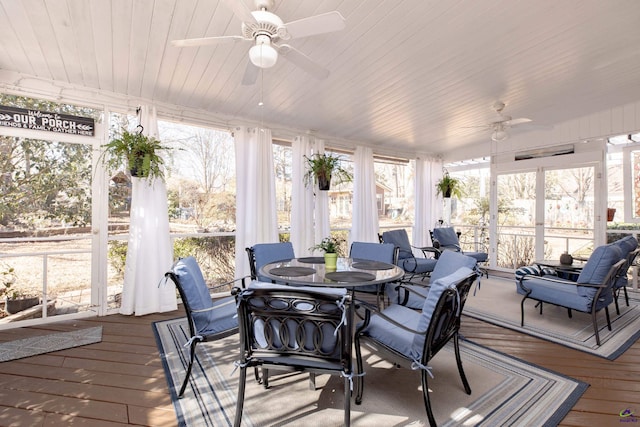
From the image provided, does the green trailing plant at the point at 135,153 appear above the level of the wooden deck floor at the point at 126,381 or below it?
above

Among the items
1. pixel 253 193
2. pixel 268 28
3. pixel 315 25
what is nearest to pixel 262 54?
pixel 268 28

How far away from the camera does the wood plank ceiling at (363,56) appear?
96.9 inches

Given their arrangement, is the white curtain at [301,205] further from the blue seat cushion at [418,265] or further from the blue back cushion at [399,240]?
the blue seat cushion at [418,265]

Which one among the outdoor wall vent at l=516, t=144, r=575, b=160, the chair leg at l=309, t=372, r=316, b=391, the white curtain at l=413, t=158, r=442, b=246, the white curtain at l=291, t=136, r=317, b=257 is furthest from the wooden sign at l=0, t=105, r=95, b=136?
the outdoor wall vent at l=516, t=144, r=575, b=160

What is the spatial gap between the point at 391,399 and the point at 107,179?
12.7ft

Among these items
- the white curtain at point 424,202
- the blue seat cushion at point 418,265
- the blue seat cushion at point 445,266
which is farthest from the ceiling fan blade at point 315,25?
the white curtain at point 424,202

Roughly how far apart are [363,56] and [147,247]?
328 cm

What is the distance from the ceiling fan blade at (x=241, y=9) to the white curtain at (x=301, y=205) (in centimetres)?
316

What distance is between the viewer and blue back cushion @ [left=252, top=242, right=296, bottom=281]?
3479mm

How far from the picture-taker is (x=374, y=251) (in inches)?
146

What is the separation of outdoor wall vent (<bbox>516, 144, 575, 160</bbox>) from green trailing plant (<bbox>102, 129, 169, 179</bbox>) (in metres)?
6.46

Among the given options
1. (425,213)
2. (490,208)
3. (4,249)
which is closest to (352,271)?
(4,249)

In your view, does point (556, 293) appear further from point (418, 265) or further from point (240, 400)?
point (240, 400)

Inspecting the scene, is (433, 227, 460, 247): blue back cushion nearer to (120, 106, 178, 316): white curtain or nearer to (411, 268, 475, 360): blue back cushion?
(411, 268, 475, 360): blue back cushion
